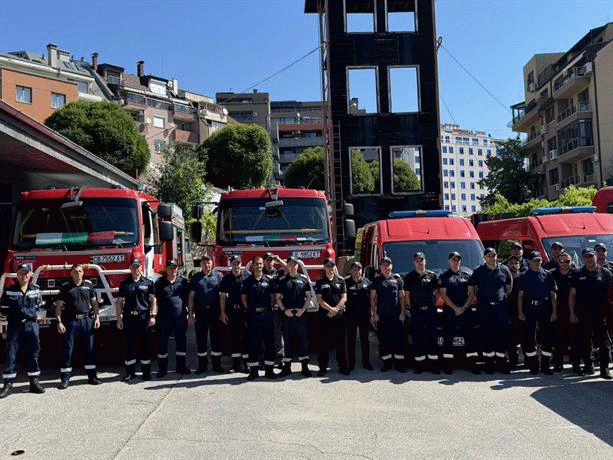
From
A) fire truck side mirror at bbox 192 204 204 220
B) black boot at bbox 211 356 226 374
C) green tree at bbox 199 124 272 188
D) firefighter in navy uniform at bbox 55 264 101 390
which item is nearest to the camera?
firefighter in navy uniform at bbox 55 264 101 390

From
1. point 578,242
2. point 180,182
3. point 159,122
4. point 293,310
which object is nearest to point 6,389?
point 293,310

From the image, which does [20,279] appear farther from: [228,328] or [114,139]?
[114,139]

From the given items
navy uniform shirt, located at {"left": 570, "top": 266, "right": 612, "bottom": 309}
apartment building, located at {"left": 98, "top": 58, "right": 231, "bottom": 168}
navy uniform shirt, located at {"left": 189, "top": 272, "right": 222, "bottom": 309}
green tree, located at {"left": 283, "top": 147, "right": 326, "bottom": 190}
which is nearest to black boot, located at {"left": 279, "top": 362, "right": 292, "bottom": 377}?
navy uniform shirt, located at {"left": 189, "top": 272, "right": 222, "bottom": 309}

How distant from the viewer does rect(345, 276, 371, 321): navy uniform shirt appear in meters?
9.12

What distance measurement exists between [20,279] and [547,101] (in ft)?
166

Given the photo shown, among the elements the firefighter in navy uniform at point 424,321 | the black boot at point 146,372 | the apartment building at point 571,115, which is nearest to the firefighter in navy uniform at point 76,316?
the black boot at point 146,372

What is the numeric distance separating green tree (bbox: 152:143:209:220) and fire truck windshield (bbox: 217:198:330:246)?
1178 inches

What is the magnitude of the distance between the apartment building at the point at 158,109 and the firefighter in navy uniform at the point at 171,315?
5420 centimetres

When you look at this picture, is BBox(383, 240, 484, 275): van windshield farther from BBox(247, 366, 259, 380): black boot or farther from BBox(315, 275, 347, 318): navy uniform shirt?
BBox(247, 366, 259, 380): black boot

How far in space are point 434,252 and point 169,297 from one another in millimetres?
4533

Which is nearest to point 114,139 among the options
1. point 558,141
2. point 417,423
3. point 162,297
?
point 558,141

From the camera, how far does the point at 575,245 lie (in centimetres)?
1073

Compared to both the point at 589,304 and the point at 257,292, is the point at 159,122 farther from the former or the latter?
the point at 589,304

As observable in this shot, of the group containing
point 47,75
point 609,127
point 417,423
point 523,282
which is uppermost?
point 47,75
